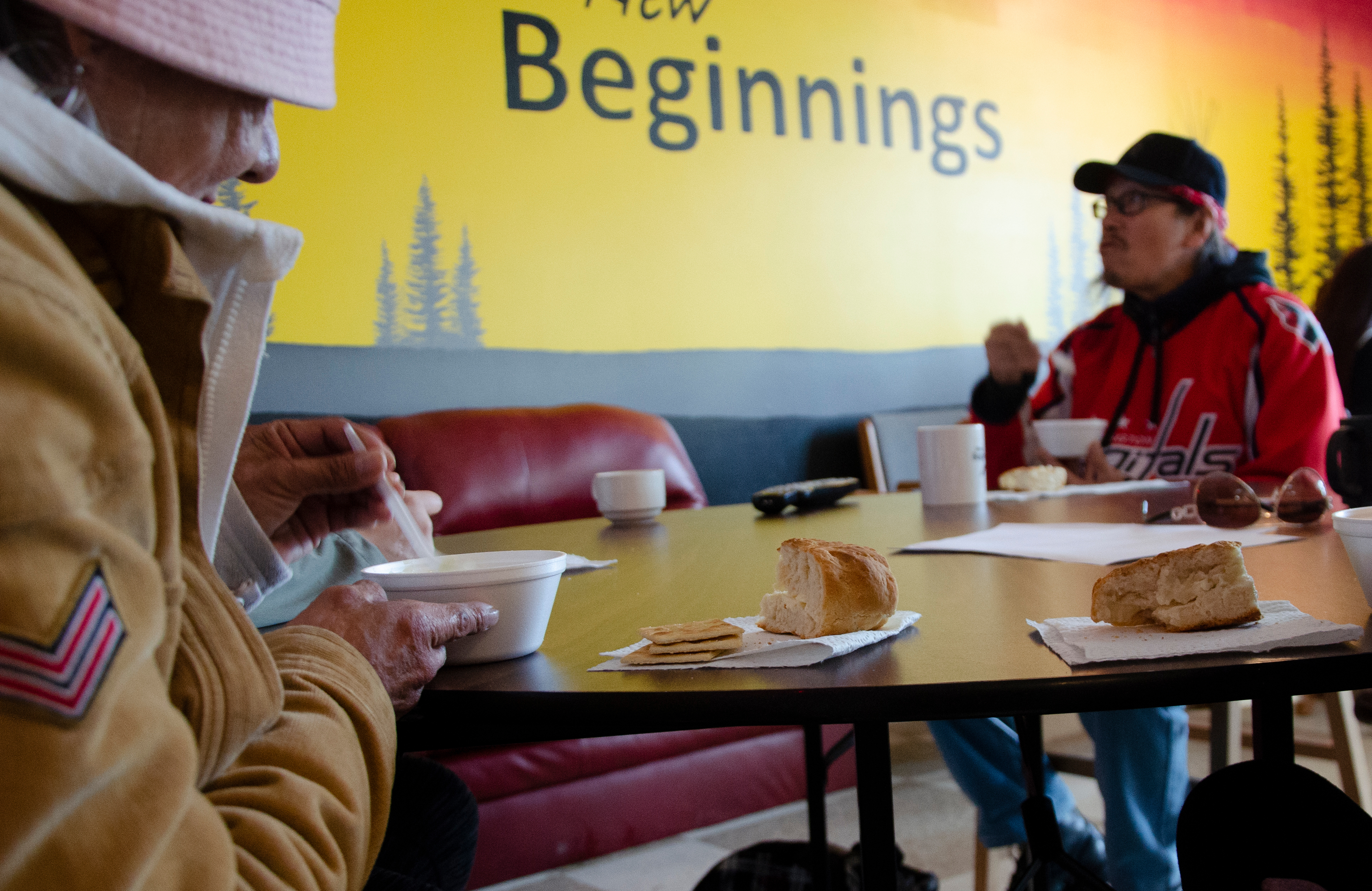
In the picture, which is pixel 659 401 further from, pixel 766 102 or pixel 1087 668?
pixel 1087 668

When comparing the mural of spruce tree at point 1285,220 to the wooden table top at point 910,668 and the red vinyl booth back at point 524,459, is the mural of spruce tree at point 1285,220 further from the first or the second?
the wooden table top at point 910,668

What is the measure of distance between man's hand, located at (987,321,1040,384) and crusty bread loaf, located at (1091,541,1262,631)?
73.7 inches

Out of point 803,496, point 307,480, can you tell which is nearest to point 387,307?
point 803,496

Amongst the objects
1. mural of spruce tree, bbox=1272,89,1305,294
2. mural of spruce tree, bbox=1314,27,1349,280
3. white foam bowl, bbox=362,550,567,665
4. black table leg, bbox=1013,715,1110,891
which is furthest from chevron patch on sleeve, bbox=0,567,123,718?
mural of spruce tree, bbox=1314,27,1349,280

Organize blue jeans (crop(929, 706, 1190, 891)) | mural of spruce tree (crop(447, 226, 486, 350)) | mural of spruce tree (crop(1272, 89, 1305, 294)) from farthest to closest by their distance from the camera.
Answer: mural of spruce tree (crop(1272, 89, 1305, 294))
mural of spruce tree (crop(447, 226, 486, 350))
blue jeans (crop(929, 706, 1190, 891))

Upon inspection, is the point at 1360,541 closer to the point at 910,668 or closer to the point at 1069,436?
the point at 910,668

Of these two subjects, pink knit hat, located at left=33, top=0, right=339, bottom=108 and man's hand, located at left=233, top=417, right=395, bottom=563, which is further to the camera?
man's hand, located at left=233, top=417, right=395, bottom=563

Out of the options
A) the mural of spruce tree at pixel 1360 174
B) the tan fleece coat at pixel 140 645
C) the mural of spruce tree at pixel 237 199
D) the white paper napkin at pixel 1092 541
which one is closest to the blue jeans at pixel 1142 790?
the white paper napkin at pixel 1092 541

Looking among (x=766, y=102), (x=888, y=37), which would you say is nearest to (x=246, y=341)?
(x=766, y=102)

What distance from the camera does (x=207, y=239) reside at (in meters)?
0.55

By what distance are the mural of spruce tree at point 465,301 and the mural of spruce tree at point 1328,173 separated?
461cm

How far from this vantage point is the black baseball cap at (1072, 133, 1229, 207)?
246 centimetres

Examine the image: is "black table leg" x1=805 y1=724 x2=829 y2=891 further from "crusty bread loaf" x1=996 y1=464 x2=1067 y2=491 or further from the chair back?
the chair back

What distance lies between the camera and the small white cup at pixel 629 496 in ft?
5.23
